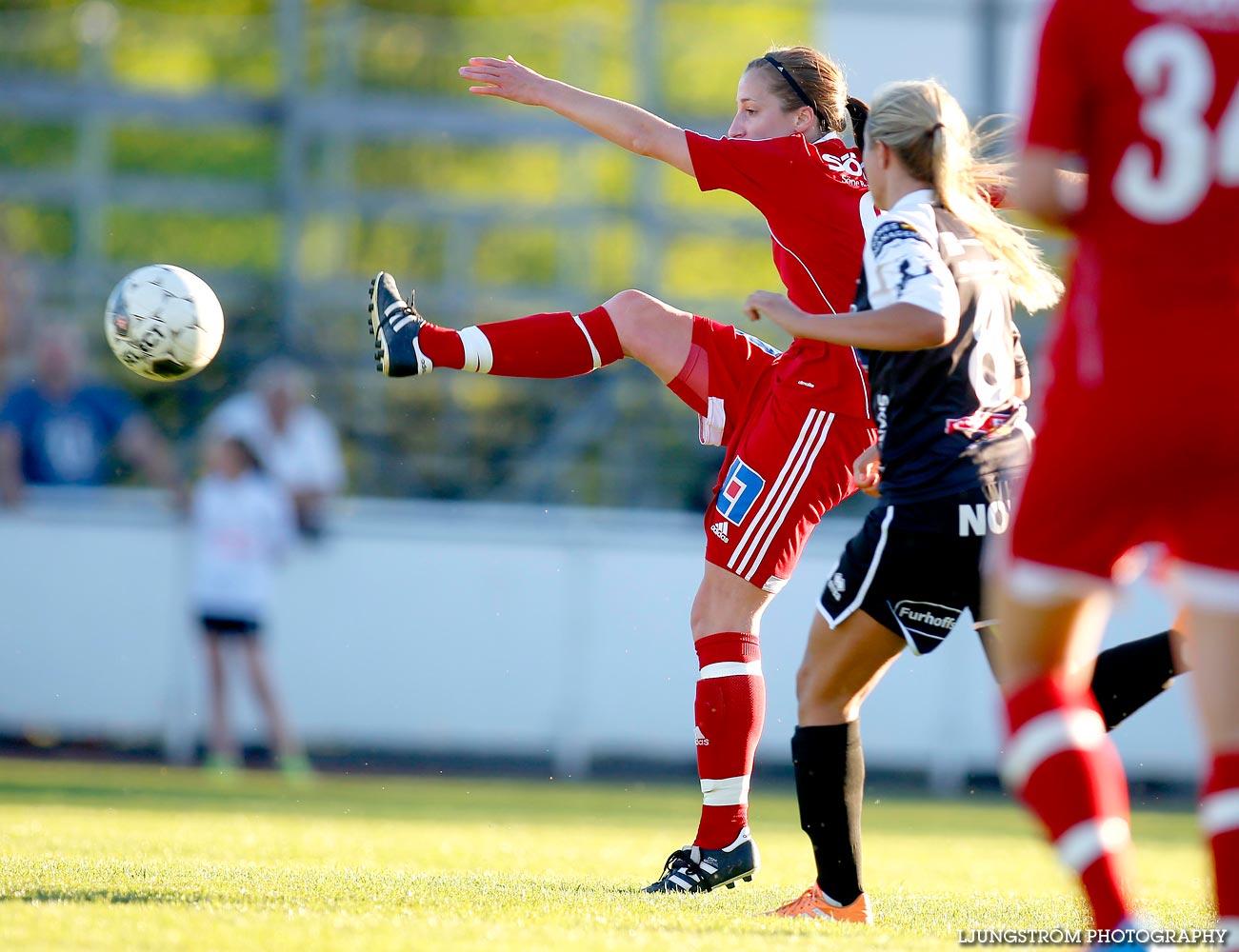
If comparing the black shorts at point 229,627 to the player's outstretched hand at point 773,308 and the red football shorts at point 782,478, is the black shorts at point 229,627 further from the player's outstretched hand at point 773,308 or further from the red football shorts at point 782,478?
the player's outstretched hand at point 773,308

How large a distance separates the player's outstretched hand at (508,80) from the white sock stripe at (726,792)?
7.61 ft

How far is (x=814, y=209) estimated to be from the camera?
5.15m

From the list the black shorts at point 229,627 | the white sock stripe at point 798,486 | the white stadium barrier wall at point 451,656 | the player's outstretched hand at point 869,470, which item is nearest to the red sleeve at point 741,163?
the white sock stripe at point 798,486

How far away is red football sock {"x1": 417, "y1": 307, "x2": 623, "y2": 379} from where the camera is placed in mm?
5371

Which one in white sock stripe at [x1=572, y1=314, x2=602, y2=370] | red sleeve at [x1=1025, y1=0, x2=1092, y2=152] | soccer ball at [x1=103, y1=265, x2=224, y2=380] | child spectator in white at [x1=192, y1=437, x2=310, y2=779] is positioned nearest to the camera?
red sleeve at [x1=1025, y1=0, x2=1092, y2=152]

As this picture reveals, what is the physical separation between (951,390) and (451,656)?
8.10 m

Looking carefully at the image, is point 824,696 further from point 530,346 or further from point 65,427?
point 65,427

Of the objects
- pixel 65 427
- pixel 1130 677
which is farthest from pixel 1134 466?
pixel 65 427

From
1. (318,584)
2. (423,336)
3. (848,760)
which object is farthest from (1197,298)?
(318,584)

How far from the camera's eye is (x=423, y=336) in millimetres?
5363

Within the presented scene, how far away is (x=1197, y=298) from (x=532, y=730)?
376 inches

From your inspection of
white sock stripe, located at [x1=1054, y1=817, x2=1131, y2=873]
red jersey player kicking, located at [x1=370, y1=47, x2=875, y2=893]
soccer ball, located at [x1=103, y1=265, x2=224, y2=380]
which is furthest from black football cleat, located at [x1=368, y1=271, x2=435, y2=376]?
white sock stripe, located at [x1=1054, y1=817, x2=1131, y2=873]

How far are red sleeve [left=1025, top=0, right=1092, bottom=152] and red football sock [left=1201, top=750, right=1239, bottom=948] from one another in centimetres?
117

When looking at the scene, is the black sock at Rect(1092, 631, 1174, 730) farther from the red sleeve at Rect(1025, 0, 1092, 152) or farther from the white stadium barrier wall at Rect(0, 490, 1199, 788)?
the white stadium barrier wall at Rect(0, 490, 1199, 788)
